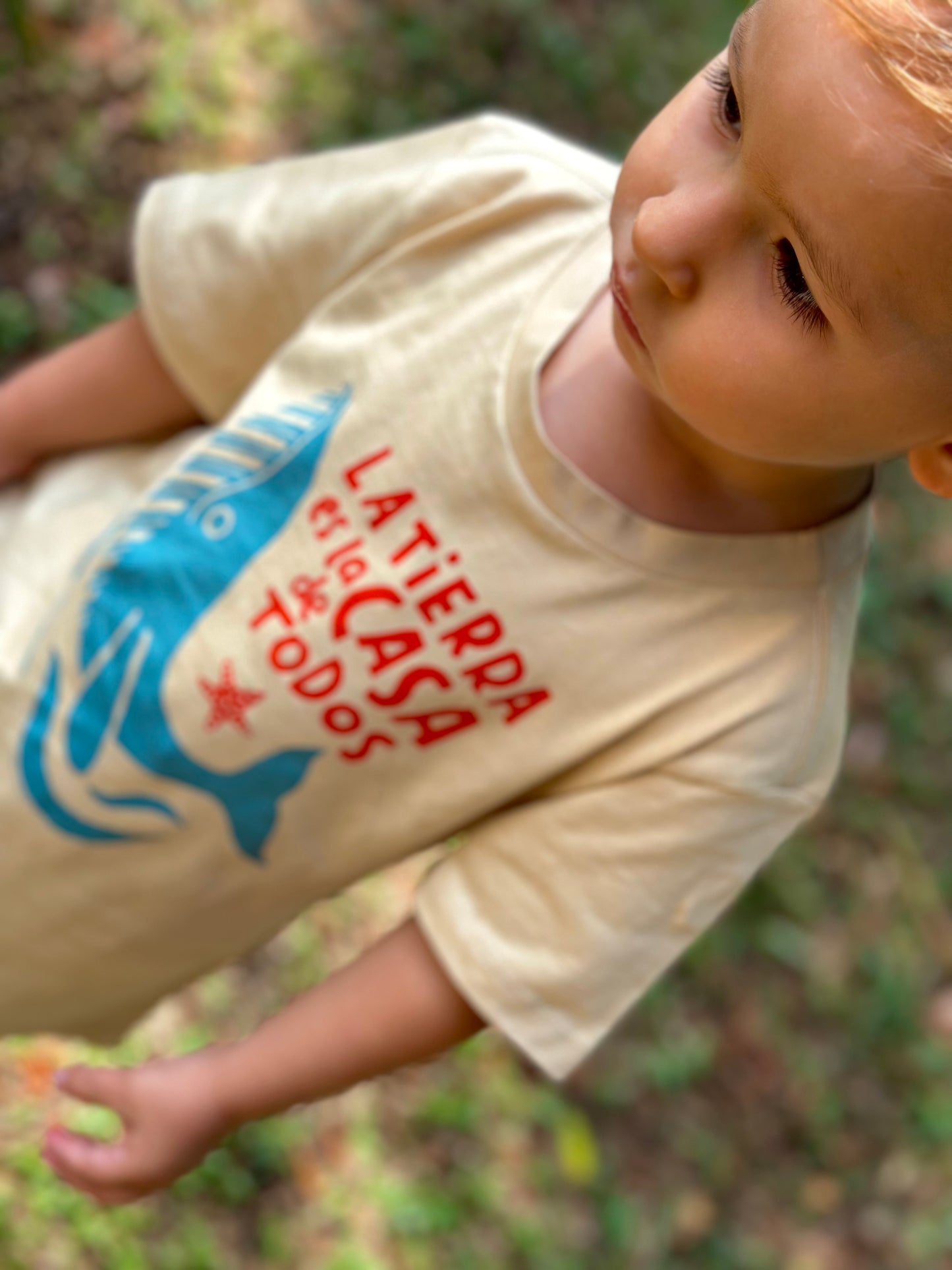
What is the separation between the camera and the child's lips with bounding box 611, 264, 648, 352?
0.73 meters

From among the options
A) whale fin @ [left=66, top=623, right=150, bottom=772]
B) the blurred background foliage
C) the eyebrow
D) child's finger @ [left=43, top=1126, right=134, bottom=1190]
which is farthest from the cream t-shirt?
the blurred background foliage

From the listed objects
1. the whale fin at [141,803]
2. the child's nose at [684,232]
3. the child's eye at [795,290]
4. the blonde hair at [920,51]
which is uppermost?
the blonde hair at [920,51]

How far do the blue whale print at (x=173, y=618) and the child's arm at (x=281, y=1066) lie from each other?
0.41 ft

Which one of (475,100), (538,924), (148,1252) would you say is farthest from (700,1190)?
(475,100)

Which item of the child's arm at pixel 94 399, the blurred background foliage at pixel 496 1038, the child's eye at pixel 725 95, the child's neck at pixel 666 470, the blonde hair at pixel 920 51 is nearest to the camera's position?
the blonde hair at pixel 920 51

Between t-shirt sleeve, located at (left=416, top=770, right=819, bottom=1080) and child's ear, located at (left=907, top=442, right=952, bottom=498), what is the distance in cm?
22

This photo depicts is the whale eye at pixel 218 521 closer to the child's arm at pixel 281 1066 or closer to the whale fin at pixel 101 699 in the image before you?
the whale fin at pixel 101 699

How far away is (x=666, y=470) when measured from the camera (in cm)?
84

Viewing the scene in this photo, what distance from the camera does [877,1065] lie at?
Result: 81.7 inches

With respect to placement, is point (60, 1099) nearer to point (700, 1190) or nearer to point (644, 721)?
point (700, 1190)

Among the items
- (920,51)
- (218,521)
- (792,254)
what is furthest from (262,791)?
(920,51)

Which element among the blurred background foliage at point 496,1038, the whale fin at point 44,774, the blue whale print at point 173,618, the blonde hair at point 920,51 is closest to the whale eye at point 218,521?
the blue whale print at point 173,618

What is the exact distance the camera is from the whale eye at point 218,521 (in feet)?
3.10

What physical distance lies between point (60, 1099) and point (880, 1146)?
4.04ft
